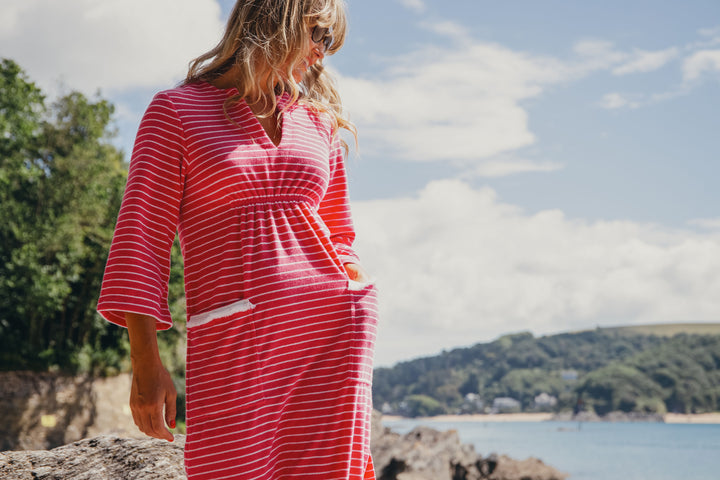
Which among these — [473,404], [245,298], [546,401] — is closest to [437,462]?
[245,298]

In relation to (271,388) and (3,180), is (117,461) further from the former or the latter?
(3,180)

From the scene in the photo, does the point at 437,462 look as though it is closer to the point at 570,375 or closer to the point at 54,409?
the point at 54,409

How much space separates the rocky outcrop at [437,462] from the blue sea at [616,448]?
43.9 feet

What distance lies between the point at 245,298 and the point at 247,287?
0.09ft

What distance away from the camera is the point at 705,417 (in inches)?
3428

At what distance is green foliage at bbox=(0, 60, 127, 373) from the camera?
75.0ft

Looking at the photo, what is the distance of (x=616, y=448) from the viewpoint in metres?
60.0

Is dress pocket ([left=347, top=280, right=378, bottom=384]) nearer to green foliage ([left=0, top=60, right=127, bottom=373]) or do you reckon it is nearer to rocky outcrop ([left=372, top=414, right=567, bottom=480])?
rocky outcrop ([left=372, top=414, right=567, bottom=480])

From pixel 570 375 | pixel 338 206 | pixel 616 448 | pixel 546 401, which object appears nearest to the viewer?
pixel 338 206

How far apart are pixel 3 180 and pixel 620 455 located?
152 feet

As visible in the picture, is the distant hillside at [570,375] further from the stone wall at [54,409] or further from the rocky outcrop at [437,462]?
the stone wall at [54,409]

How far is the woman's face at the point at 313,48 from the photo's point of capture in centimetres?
200

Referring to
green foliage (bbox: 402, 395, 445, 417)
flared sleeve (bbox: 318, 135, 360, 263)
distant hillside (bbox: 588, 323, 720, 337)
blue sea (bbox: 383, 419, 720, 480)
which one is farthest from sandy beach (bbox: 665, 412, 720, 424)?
flared sleeve (bbox: 318, 135, 360, 263)

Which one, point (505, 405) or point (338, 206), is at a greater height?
point (338, 206)
